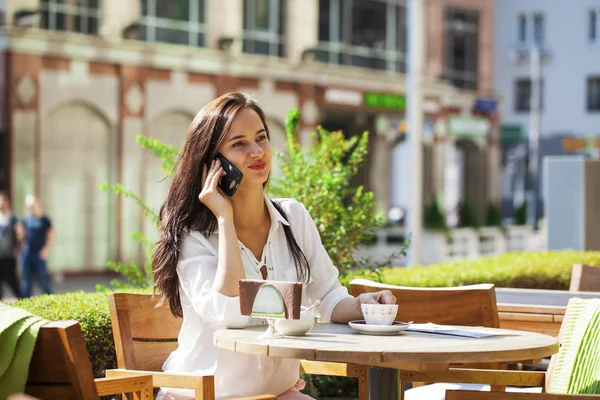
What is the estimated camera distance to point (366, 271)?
25.3 feet

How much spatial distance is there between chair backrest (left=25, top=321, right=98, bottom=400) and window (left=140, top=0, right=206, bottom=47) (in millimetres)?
22692

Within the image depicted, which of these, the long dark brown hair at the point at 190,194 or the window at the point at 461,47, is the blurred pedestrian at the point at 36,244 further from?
the window at the point at 461,47

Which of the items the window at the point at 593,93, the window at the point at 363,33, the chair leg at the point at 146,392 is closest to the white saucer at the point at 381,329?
the chair leg at the point at 146,392

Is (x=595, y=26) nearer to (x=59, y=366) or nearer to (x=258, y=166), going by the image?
(x=258, y=166)

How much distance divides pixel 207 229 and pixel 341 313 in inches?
24.5

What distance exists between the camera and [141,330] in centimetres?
449

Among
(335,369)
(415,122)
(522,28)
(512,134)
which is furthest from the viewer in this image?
(522,28)

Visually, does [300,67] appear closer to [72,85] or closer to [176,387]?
[72,85]

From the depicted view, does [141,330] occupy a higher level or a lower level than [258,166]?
lower

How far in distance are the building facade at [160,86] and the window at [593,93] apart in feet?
59.0

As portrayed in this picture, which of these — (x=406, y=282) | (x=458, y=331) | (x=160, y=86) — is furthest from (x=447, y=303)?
(x=160, y=86)

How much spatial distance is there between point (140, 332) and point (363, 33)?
28.0 metres

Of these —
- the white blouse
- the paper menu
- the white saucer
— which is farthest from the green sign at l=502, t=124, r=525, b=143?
the white saucer

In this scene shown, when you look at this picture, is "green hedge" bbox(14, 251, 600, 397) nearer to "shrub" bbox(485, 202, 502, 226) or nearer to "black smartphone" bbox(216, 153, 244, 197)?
"black smartphone" bbox(216, 153, 244, 197)
